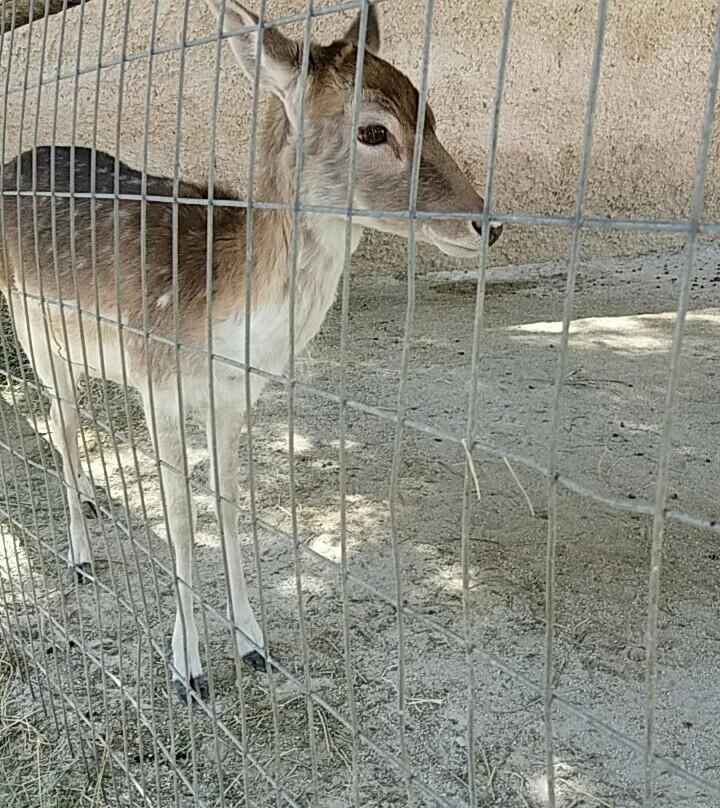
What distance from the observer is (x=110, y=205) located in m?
2.72

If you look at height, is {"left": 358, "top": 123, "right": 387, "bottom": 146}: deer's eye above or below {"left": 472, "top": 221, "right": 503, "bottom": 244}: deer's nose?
above

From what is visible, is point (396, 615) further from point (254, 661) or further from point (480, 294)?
point (480, 294)

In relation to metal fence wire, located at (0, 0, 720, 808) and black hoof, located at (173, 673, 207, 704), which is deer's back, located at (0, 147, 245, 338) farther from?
black hoof, located at (173, 673, 207, 704)

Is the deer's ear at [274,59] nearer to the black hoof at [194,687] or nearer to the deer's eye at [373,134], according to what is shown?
the deer's eye at [373,134]

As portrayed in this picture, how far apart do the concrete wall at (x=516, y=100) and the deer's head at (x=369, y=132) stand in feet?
13.9

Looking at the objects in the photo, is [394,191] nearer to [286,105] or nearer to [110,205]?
[286,105]

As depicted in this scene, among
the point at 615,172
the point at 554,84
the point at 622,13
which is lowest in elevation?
the point at 615,172

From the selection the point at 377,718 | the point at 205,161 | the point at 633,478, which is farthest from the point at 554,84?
the point at 377,718

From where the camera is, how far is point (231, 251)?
92.8 inches

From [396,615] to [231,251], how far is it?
1090mm

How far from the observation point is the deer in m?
1.89

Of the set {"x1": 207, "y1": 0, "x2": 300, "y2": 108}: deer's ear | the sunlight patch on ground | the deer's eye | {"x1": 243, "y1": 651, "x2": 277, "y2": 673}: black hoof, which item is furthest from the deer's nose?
the sunlight patch on ground

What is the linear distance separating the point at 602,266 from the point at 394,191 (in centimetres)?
587

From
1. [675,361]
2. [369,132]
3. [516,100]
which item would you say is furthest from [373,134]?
[516,100]
